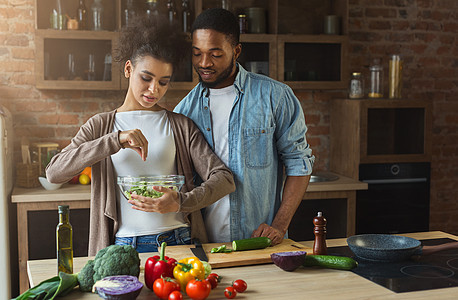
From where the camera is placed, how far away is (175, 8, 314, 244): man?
2209 millimetres

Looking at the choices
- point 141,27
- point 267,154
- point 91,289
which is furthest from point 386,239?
point 141,27

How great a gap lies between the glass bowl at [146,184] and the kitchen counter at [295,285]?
237 mm

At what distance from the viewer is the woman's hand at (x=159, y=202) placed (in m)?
1.82

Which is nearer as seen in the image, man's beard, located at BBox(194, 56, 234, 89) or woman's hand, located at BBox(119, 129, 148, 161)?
woman's hand, located at BBox(119, 129, 148, 161)

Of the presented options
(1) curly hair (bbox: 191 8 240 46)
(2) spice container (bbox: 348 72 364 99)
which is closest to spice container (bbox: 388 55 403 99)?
(2) spice container (bbox: 348 72 364 99)

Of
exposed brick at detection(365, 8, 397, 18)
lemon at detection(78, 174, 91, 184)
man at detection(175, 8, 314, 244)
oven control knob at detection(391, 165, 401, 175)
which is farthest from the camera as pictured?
exposed brick at detection(365, 8, 397, 18)

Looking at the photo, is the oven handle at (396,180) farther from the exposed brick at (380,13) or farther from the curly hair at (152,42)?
the curly hair at (152,42)

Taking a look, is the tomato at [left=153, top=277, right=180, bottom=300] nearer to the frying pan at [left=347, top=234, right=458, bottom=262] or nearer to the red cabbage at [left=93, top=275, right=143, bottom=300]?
the red cabbage at [left=93, top=275, right=143, bottom=300]

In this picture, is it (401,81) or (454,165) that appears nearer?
(401,81)

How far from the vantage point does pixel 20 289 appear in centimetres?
330

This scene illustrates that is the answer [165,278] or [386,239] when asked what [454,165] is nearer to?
[386,239]

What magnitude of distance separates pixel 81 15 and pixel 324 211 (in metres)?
2.10

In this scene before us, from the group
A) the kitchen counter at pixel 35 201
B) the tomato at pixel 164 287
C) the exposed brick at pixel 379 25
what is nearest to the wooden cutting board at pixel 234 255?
the tomato at pixel 164 287

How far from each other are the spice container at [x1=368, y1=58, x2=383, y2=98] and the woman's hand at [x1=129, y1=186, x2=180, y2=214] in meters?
2.67
